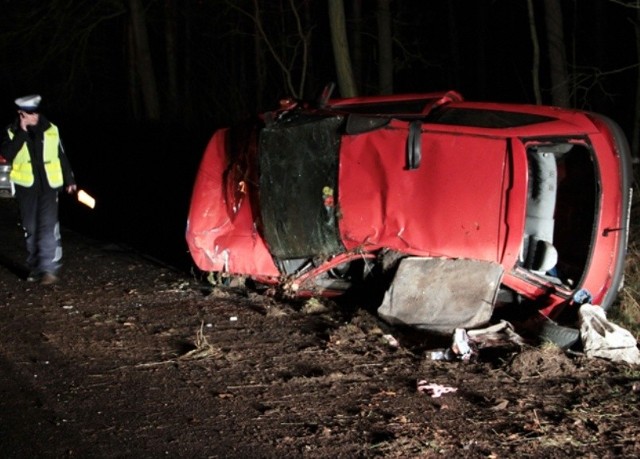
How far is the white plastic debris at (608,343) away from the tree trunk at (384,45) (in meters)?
10.6

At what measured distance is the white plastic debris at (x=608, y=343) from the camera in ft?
16.7

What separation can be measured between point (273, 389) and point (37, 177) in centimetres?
A: 346

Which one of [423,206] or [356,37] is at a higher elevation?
[356,37]

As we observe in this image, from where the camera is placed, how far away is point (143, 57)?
17531 millimetres

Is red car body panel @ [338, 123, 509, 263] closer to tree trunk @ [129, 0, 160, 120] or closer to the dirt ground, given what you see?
the dirt ground

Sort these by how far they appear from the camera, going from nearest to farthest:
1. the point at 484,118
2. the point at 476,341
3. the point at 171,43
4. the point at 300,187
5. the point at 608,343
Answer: the point at 608,343 → the point at 476,341 → the point at 484,118 → the point at 300,187 → the point at 171,43

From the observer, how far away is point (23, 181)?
7117 mm

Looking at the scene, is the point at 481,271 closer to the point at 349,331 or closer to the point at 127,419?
the point at 349,331

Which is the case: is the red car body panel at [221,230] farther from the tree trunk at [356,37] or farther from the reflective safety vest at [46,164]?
the tree trunk at [356,37]

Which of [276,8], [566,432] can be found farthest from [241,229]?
[276,8]

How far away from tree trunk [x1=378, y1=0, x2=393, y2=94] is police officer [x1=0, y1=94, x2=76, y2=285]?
8.83 metres

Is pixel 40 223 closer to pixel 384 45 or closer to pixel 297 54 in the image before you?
pixel 384 45

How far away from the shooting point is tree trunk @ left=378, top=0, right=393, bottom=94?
14977 millimetres

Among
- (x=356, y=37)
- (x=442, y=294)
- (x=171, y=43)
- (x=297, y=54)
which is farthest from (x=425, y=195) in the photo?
(x=171, y=43)
